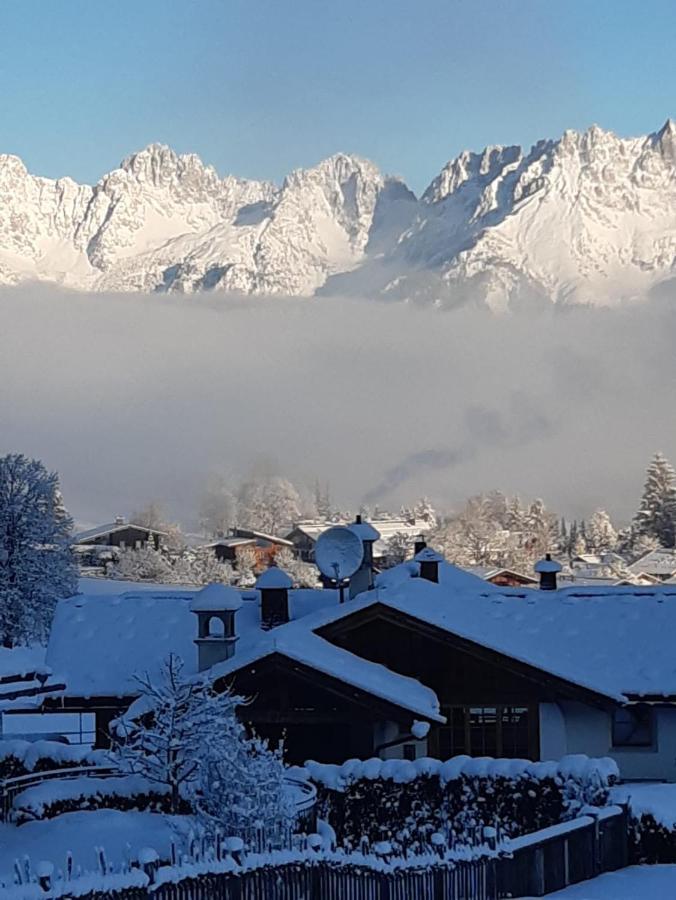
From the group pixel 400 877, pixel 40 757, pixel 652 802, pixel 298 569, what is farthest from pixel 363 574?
pixel 298 569

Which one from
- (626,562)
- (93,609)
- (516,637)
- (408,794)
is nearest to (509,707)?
(516,637)

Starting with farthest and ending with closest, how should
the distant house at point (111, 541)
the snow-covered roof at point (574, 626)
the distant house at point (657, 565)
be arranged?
the distant house at point (657, 565) < the distant house at point (111, 541) < the snow-covered roof at point (574, 626)

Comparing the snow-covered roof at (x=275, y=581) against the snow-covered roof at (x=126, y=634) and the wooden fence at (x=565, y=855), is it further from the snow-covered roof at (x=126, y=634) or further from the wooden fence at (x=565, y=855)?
the wooden fence at (x=565, y=855)

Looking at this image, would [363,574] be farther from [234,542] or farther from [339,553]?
[234,542]

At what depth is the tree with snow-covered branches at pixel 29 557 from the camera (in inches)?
2453

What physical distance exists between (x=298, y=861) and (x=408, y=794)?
19.9ft

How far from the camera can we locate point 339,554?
29.6 metres

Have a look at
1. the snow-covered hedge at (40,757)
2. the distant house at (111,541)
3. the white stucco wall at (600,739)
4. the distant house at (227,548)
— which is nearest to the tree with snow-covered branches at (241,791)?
the snow-covered hedge at (40,757)

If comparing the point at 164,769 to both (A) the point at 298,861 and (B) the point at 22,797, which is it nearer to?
(B) the point at 22,797

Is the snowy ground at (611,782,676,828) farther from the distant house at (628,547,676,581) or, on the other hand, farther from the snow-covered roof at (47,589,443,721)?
the distant house at (628,547,676,581)

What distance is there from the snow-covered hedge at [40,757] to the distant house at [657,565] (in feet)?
357

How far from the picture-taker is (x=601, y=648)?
2745cm

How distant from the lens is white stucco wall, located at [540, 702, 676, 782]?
1009 inches

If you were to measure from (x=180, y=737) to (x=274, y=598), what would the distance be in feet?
33.3
